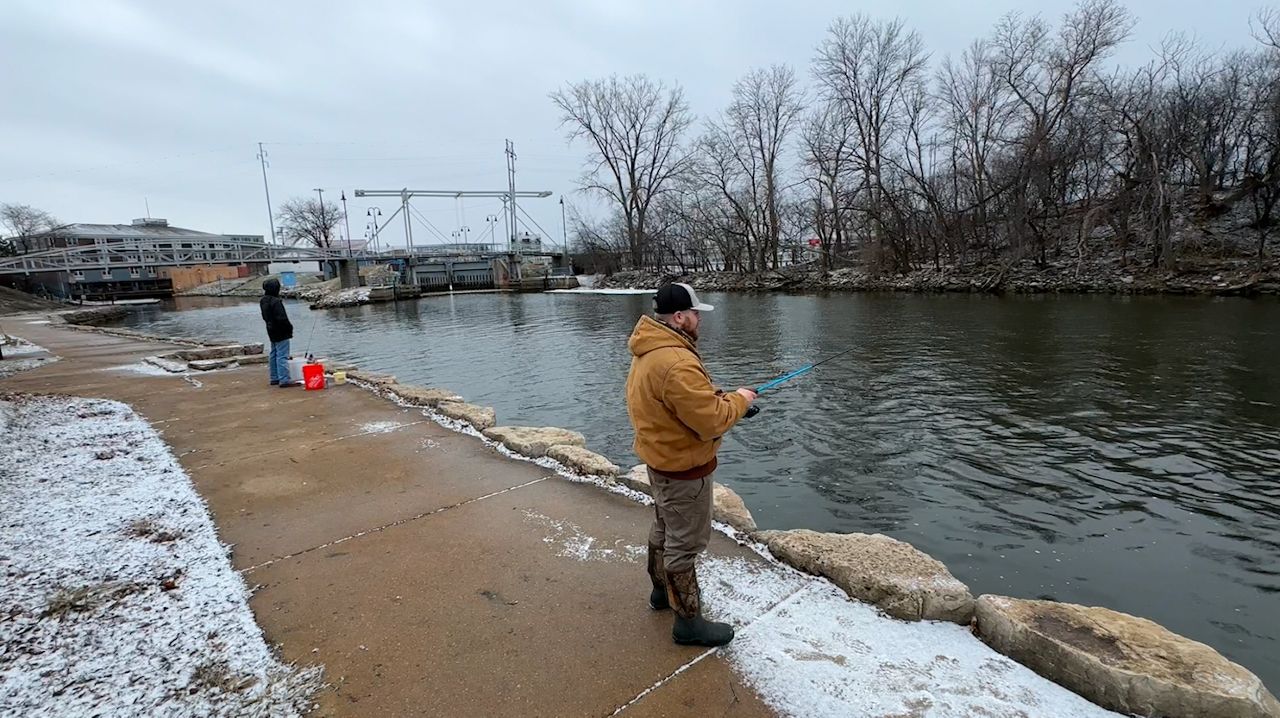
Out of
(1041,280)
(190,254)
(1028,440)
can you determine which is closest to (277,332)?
(1028,440)

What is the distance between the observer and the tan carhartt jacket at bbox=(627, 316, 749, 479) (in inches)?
106

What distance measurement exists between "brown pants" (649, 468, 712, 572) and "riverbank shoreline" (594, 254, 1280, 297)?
11962 millimetres

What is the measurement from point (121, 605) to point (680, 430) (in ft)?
10.3

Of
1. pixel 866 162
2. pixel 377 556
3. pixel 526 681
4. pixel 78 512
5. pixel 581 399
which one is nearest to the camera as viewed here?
pixel 526 681

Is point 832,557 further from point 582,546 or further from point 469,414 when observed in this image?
point 469,414

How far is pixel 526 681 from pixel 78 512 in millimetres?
3959

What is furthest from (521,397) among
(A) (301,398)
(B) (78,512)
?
(B) (78,512)

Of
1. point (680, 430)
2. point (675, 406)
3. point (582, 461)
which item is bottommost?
point (582, 461)

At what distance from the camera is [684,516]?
9.38ft

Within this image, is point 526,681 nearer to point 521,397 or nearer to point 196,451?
point 196,451

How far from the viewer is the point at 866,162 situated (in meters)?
36.3

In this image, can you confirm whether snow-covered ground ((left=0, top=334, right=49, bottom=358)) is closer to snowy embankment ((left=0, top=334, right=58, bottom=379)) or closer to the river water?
snowy embankment ((left=0, top=334, right=58, bottom=379))

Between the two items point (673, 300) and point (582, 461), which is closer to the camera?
point (673, 300)

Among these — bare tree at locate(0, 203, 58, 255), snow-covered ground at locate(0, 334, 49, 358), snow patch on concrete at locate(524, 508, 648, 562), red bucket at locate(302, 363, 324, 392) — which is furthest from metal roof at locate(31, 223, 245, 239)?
snow patch on concrete at locate(524, 508, 648, 562)
